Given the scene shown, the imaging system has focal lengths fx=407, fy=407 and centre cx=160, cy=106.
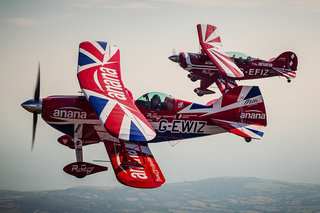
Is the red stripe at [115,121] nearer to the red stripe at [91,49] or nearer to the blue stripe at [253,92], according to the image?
the red stripe at [91,49]

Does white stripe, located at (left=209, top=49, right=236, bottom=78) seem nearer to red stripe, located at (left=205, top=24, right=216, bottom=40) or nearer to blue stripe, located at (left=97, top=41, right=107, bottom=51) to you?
red stripe, located at (left=205, top=24, right=216, bottom=40)

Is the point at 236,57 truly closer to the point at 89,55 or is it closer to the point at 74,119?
the point at 89,55

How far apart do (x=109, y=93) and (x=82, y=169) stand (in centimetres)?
293

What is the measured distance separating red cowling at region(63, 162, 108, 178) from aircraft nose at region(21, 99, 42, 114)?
2.34 metres

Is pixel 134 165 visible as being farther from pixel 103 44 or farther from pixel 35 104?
pixel 103 44

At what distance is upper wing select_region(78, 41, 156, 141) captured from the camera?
11477 millimetres

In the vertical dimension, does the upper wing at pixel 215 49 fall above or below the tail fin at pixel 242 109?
above

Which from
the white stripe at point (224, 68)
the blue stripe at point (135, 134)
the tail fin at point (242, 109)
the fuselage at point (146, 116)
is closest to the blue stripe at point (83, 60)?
the fuselage at point (146, 116)

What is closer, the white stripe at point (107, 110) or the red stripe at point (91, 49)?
the white stripe at point (107, 110)

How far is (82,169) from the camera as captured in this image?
47.1 ft

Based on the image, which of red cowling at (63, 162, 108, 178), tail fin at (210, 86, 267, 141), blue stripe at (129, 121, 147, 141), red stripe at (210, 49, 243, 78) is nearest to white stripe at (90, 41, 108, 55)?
red cowling at (63, 162, 108, 178)

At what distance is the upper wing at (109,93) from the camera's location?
11.5m

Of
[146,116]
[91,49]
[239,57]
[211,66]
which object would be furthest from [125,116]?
[239,57]

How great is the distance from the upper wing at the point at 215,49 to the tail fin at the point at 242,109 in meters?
3.09
